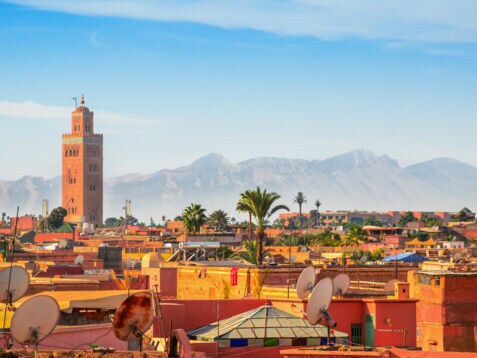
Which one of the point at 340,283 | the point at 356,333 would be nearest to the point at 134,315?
the point at 356,333

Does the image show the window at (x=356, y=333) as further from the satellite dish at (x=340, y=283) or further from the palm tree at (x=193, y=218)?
the palm tree at (x=193, y=218)

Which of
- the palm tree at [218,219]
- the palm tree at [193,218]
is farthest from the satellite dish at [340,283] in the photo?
the palm tree at [218,219]

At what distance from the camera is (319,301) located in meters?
23.5

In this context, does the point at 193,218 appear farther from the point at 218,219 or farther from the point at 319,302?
the point at 319,302

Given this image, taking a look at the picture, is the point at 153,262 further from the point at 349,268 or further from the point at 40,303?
the point at 40,303

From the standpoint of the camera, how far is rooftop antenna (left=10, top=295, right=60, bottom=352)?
62.4 feet

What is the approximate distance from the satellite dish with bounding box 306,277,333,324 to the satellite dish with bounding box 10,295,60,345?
5919mm

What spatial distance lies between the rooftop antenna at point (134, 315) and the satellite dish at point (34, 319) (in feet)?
3.38

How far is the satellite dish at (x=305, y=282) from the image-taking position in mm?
28641

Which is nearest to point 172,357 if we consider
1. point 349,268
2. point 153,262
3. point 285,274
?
point 285,274

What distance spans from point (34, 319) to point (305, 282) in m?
10.8

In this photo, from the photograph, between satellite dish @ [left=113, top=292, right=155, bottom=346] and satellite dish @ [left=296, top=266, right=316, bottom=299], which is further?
satellite dish @ [left=296, top=266, right=316, bottom=299]

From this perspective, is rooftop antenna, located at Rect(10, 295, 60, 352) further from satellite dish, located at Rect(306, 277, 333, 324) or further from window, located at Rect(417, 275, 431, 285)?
window, located at Rect(417, 275, 431, 285)

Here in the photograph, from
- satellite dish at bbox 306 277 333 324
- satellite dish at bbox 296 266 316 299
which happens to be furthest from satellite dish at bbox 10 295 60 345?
satellite dish at bbox 296 266 316 299
